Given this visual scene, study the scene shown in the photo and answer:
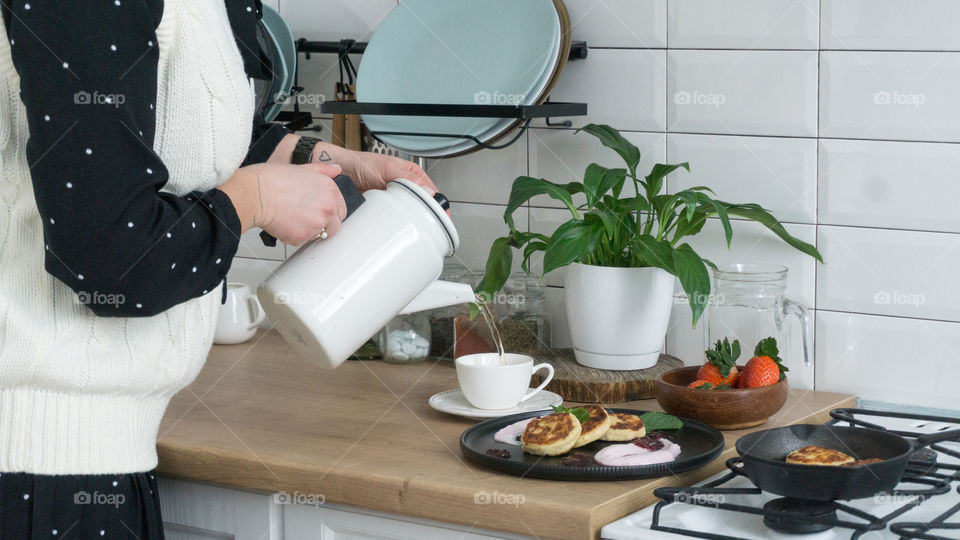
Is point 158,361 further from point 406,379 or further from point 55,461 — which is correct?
point 406,379

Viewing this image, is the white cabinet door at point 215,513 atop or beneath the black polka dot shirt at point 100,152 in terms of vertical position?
beneath

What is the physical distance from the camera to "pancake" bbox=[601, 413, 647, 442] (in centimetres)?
114

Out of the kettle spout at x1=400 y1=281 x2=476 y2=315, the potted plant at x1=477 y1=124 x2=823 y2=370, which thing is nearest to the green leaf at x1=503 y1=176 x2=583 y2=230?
the potted plant at x1=477 y1=124 x2=823 y2=370

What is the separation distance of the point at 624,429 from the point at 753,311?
341 millimetres

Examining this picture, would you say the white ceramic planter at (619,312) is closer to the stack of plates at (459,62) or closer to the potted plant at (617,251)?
the potted plant at (617,251)

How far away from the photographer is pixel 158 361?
39.7 inches

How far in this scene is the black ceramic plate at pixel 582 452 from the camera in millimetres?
1045

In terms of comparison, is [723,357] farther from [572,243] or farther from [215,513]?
[215,513]

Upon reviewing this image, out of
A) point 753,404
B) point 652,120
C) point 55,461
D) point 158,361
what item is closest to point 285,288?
point 158,361

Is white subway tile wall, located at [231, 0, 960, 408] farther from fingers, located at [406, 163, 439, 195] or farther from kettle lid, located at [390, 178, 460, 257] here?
kettle lid, located at [390, 178, 460, 257]

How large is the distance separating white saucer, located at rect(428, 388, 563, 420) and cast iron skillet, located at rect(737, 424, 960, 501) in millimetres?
314

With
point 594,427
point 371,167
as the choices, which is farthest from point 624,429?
point 371,167

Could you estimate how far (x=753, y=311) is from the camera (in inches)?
54.4

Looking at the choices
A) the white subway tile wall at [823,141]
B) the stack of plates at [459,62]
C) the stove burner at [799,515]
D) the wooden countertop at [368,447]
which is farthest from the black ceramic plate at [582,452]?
the stack of plates at [459,62]
